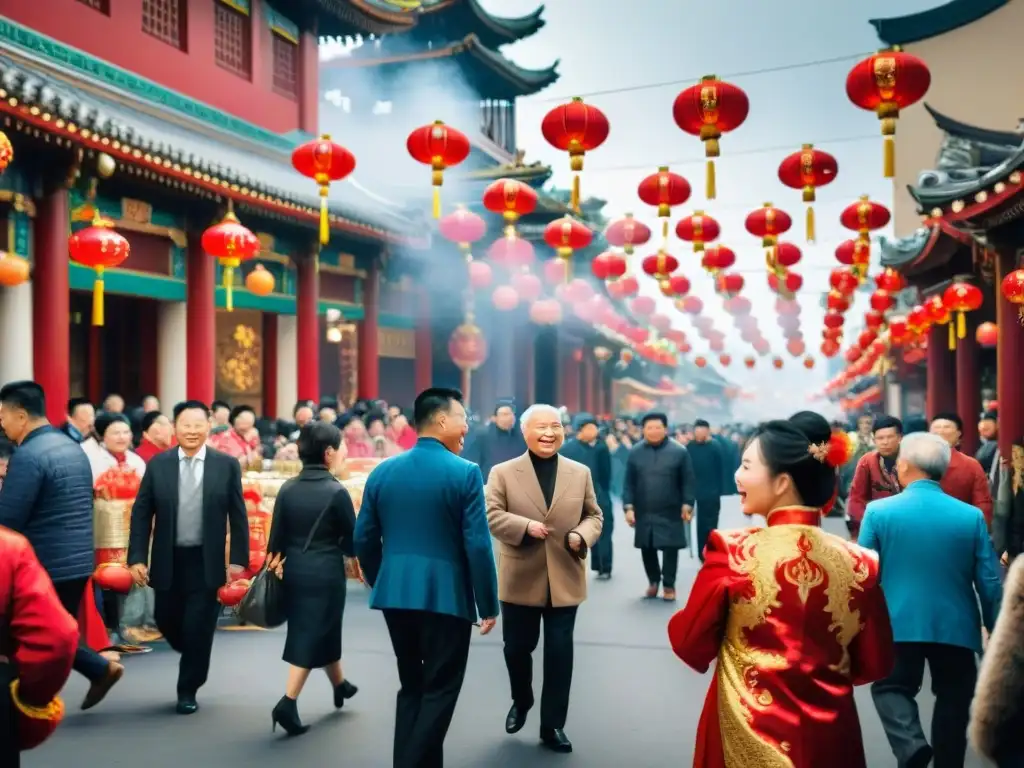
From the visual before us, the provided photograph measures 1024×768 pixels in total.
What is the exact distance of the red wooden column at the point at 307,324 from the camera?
1580 cm

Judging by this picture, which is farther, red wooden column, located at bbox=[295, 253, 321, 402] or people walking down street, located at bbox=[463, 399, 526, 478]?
red wooden column, located at bbox=[295, 253, 321, 402]

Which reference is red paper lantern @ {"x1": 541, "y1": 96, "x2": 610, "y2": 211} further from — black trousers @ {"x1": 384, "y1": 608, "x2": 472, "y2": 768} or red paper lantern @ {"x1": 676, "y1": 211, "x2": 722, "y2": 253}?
black trousers @ {"x1": 384, "y1": 608, "x2": 472, "y2": 768}

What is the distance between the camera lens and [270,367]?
658 inches

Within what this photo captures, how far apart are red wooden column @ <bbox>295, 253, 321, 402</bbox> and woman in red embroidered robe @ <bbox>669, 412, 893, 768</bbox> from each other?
13321 millimetres

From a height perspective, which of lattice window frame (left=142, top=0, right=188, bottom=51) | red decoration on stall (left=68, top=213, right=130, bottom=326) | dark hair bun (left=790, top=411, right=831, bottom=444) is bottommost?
dark hair bun (left=790, top=411, right=831, bottom=444)

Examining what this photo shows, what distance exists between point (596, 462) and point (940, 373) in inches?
450

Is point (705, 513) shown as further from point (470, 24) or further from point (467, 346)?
point (470, 24)

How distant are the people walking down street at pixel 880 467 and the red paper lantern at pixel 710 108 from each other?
3.01 meters

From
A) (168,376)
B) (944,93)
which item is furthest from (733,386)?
(168,376)

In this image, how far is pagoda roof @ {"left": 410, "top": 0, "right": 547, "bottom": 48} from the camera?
2445 cm

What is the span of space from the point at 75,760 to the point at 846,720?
137 inches

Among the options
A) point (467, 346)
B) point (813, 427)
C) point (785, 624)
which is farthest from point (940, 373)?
point (785, 624)

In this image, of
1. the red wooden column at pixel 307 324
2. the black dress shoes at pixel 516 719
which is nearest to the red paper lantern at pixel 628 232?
the red wooden column at pixel 307 324

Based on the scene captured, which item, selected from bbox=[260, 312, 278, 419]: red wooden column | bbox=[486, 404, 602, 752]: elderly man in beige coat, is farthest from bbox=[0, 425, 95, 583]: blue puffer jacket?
bbox=[260, 312, 278, 419]: red wooden column
